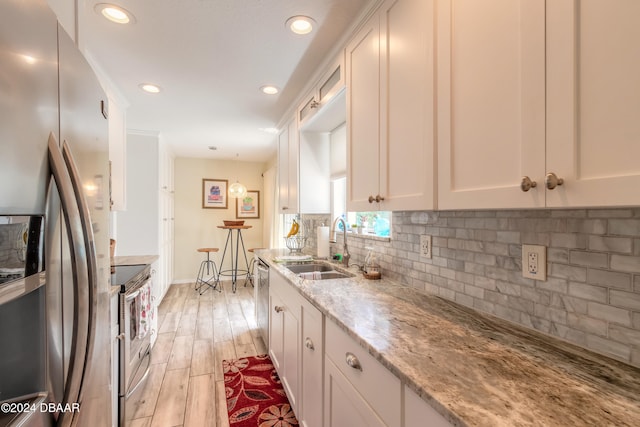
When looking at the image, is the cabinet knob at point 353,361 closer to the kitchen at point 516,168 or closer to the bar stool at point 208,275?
the kitchen at point 516,168

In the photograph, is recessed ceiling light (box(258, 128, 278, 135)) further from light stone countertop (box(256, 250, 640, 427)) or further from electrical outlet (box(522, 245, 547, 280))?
electrical outlet (box(522, 245, 547, 280))

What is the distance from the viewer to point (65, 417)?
0.68 m

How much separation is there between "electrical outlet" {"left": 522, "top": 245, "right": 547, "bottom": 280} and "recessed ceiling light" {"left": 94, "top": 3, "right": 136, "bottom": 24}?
2.20 meters

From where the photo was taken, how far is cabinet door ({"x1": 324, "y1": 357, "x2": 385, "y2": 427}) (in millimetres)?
952

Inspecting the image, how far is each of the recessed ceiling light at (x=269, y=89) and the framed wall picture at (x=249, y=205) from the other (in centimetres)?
357

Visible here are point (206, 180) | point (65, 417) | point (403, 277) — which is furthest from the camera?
point (206, 180)

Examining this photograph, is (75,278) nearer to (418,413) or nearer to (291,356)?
(418,413)

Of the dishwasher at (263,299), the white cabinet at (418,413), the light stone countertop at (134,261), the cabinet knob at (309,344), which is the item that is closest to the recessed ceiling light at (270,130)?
the dishwasher at (263,299)

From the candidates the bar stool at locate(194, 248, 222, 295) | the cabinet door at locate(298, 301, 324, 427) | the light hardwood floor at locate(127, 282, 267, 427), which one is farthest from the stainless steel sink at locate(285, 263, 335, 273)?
the bar stool at locate(194, 248, 222, 295)

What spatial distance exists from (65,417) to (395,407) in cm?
80

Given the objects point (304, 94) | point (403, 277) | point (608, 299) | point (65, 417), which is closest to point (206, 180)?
point (304, 94)

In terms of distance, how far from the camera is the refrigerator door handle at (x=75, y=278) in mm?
665

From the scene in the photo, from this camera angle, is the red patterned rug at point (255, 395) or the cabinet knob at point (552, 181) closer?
the cabinet knob at point (552, 181)

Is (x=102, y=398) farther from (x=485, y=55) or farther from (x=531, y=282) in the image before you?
(x=485, y=55)
